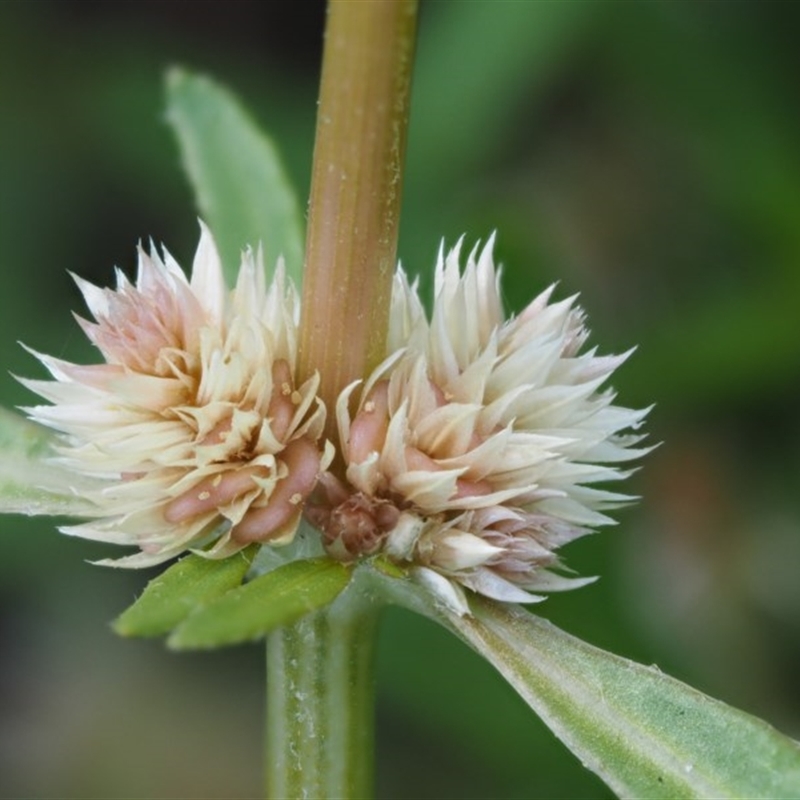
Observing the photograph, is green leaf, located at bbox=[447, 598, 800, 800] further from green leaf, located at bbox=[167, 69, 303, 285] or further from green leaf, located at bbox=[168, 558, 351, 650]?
green leaf, located at bbox=[167, 69, 303, 285]

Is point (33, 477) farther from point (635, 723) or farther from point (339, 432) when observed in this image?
point (635, 723)

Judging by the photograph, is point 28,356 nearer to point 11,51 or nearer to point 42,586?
point 42,586

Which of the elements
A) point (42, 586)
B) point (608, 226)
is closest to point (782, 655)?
point (608, 226)

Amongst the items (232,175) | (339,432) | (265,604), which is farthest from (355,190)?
(232,175)

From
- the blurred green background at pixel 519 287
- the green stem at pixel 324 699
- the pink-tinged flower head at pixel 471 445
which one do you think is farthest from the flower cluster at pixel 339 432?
the blurred green background at pixel 519 287

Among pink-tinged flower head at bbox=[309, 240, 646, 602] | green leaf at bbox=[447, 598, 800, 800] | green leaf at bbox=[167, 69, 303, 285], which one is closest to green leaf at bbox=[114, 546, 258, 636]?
pink-tinged flower head at bbox=[309, 240, 646, 602]

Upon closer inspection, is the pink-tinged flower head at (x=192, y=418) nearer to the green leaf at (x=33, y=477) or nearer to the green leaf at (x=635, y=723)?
the green leaf at (x=33, y=477)

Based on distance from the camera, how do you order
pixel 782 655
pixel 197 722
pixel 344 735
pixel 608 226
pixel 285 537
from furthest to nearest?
pixel 608 226 < pixel 197 722 < pixel 782 655 < pixel 344 735 < pixel 285 537
